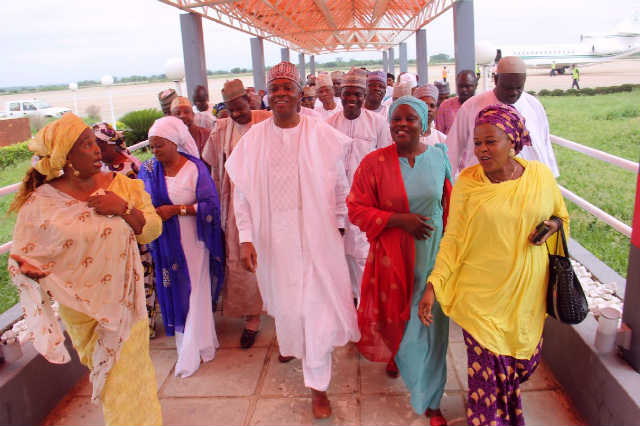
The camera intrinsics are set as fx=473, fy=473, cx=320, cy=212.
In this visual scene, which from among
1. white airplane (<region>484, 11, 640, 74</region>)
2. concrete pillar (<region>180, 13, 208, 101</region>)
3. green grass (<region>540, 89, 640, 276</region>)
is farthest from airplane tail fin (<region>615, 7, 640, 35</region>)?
concrete pillar (<region>180, 13, 208, 101</region>)

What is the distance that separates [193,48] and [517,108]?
23.6 ft

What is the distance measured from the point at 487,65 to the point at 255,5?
21.3 ft

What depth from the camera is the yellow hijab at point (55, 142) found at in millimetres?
2215

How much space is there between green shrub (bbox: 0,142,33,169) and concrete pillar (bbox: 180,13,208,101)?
983cm

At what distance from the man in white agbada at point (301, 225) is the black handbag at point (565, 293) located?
122 centimetres

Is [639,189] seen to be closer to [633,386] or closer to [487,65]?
[633,386]

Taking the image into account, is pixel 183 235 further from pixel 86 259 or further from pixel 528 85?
pixel 528 85

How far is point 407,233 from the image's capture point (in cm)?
276

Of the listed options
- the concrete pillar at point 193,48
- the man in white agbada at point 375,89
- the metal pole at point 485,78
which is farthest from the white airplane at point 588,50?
the man in white agbada at point 375,89

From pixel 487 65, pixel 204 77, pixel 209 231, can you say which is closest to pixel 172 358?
pixel 209 231

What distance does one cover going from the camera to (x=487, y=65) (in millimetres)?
9547

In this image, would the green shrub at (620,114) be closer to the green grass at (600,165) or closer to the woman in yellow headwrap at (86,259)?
the green grass at (600,165)

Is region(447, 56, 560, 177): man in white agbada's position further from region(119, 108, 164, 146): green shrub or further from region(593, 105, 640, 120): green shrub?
region(593, 105, 640, 120): green shrub

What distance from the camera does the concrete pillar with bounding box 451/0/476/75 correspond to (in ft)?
32.8
